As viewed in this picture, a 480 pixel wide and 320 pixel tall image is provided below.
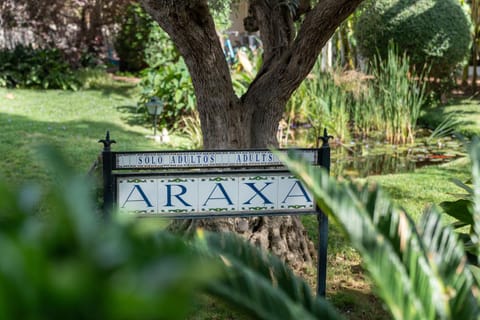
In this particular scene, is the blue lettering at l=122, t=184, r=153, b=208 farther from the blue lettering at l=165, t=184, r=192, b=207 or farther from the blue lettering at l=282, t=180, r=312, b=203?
the blue lettering at l=282, t=180, r=312, b=203

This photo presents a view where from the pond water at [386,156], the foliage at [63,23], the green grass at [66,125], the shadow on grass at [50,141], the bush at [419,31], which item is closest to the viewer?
the shadow on grass at [50,141]

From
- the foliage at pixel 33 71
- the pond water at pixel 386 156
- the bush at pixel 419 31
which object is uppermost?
the bush at pixel 419 31

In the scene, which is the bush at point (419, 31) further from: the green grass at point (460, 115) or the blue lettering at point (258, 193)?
the blue lettering at point (258, 193)

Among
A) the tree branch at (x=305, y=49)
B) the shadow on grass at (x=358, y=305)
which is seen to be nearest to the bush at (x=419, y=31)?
the tree branch at (x=305, y=49)

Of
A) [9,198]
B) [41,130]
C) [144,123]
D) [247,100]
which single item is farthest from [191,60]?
[144,123]

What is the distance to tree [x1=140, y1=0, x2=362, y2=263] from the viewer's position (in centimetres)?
366

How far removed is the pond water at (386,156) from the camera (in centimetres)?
803

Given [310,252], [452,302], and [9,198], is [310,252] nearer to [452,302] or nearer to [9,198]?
[452,302]

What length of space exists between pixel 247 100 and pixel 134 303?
3480 mm

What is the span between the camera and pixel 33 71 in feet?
45.8

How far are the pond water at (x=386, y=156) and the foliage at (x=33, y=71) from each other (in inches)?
277

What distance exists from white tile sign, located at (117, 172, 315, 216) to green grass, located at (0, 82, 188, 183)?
10.0ft

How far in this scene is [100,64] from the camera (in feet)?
52.0

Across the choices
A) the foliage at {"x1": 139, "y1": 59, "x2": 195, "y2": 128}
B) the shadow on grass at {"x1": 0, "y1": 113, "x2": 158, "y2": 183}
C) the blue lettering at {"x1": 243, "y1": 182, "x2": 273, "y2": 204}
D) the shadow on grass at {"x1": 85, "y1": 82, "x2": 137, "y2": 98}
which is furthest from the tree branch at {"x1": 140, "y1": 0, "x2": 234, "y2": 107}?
the shadow on grass at {"x1": 85, "y1": 82, "x2": 137, "y2": 98}
